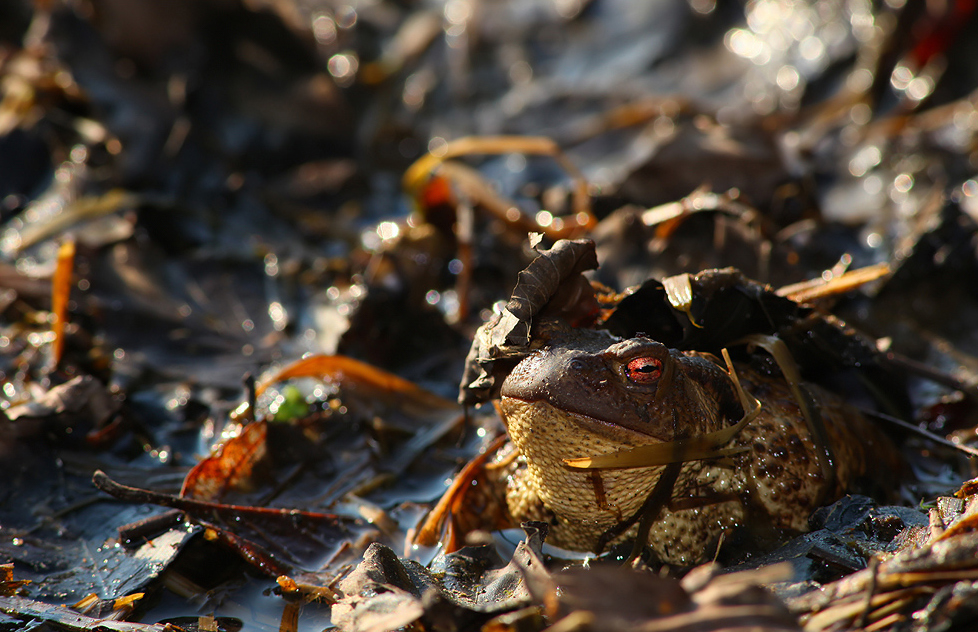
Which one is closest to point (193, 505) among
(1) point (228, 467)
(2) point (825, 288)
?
(1) point (228, 467)

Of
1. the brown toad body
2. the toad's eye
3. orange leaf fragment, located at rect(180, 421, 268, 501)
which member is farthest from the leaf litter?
the toad's eye

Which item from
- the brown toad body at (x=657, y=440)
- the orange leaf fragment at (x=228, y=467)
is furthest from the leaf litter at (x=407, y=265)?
the brown toad body at (x=657, y=440)

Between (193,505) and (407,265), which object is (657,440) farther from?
(407,265)

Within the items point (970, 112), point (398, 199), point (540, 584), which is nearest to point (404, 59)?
point (398, 199)

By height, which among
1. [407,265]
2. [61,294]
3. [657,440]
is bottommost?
[657,440]

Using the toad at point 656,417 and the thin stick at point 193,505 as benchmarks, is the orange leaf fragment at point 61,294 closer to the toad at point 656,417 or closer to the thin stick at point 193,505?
the thin stick at point 193,505

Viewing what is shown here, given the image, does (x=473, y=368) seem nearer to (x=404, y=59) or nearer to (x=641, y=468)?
(x=641, y=468)
